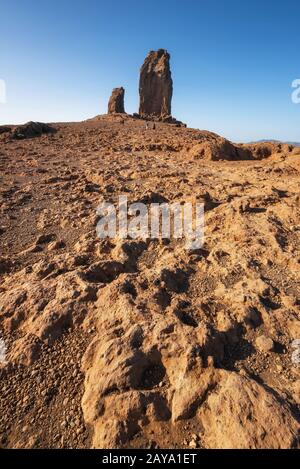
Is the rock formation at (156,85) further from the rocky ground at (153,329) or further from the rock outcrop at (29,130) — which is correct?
the rocky ground at (153,329)

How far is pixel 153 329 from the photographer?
201 inches

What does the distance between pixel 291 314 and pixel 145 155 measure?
14627mm

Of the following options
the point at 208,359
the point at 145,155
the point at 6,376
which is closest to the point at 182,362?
the point at 208,359

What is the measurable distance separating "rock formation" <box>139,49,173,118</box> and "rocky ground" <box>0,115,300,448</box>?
49.5m

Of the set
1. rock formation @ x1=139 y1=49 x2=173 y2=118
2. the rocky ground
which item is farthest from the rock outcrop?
→ rock formation @ x1=139 y1=49 x2=173 y2=118

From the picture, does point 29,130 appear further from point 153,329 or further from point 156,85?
point 156,85

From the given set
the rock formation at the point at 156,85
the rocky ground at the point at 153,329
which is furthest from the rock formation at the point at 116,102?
the rocky ground at the point at 153,329

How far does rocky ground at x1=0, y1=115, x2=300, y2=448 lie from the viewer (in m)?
3.95

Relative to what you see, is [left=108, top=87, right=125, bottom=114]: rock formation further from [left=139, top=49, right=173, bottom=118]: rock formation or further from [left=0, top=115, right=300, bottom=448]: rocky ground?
[left=0, top=115, right=300, bottom=448]: rocky ground

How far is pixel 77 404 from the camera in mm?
4344

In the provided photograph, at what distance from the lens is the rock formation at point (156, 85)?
5391 centimetres

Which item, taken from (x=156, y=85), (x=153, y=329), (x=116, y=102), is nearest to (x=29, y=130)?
(x=116, y=102)

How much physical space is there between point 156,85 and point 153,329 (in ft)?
191
